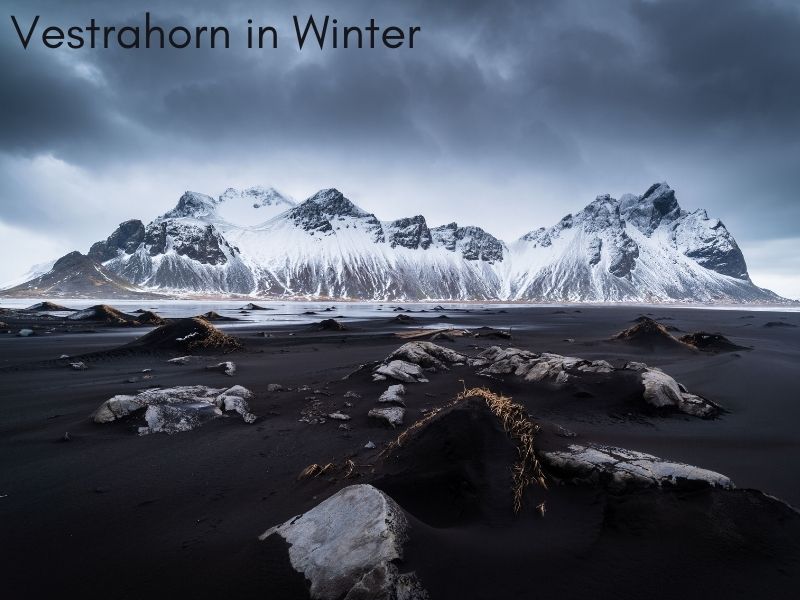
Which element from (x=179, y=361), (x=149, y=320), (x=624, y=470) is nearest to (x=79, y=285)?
(x=149, y=320)

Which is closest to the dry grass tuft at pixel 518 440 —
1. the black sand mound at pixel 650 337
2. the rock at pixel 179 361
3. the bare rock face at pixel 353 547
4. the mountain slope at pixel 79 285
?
the bare rock face at pixel 353 547

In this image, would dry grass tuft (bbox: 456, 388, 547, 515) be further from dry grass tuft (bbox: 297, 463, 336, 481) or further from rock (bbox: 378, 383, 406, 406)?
rock (bbox: 378, 383, 406, 406)

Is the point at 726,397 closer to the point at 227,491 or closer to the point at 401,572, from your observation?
the point at 401,572

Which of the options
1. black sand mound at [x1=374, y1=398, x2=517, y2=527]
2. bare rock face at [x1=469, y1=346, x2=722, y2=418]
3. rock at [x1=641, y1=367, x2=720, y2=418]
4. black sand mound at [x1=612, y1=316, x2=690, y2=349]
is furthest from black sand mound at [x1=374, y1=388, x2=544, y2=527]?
black sand mound at [x1=612, y1=316, x2=690, y2=349]

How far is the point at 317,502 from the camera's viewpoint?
5355mm

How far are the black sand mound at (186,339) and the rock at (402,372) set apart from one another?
12.4 m

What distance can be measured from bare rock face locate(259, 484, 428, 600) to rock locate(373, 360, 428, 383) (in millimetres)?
8646

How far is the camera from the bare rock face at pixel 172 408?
8.62 metres

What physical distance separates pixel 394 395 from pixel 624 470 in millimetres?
6386

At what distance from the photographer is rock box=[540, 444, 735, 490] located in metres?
5.35

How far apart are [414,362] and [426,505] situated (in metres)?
10.1

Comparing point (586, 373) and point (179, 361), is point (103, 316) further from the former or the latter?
point (586, 373)

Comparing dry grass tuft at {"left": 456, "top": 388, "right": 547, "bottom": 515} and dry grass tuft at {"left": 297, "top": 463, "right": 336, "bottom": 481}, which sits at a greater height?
dry grass tuft at {"left": 456, "top": 388, "right": 547, "bottom": 515}

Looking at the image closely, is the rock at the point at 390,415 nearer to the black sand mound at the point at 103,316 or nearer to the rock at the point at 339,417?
the rock at the point at 339,417
